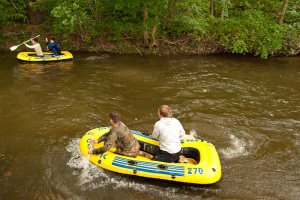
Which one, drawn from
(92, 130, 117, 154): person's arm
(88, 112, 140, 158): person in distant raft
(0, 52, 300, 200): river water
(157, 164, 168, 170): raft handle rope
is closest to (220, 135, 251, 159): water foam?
(0, 52, 300, 200): river water

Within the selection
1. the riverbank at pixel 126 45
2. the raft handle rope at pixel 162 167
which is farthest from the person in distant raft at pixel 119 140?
the riverbank at pixel 126 45

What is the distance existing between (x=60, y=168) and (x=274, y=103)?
6.81 meters

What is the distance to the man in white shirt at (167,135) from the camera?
17.9 ft

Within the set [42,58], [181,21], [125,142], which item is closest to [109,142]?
[125,142]

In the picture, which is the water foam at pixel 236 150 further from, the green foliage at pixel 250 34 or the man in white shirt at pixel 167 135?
the green foliage at pixel 250 34

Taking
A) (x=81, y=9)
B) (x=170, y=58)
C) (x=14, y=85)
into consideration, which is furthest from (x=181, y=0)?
(x=14, y=85)

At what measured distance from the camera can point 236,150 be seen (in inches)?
263

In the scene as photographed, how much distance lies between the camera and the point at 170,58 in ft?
45.9

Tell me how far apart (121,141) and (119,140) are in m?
0.04

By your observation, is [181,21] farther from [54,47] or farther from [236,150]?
[236,150]

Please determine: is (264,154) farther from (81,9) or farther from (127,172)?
(81,9)

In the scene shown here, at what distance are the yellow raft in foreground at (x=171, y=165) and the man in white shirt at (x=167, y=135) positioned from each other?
21cm

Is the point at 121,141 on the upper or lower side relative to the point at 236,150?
upper

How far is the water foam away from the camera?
652 cm
